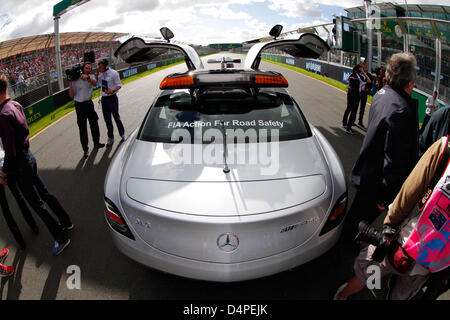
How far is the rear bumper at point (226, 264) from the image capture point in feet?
6.41

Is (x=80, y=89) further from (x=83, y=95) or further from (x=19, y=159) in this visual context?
(x=19, y=159)

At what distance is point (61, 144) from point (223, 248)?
19.4ft

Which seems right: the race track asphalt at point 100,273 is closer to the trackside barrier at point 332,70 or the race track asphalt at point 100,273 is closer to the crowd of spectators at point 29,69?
the trackside barrier at point 332,70

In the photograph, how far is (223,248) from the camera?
1.92 metres

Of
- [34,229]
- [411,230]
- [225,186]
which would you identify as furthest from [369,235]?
[34,229]

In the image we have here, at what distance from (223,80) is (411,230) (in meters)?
1.84

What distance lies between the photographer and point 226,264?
194 cm

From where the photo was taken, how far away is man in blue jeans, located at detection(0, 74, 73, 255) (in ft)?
8.76

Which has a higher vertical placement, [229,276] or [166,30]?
[166,30]

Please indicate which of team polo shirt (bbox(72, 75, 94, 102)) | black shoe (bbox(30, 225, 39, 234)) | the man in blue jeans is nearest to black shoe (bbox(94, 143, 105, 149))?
team polo shirt (bbox(72, 75, 94, 102))

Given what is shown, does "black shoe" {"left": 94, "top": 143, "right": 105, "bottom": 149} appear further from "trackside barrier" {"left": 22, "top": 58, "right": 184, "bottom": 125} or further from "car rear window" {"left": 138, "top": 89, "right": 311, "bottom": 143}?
"trackside barrier" {"left": 22, "top": 58, "right": 184, "bottom": 125}

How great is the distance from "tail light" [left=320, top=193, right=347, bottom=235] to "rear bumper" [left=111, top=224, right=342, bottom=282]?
0.20ft
